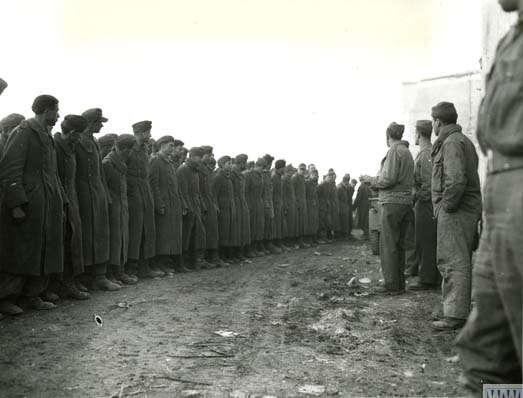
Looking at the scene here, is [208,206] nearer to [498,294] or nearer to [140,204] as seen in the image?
[140,204]

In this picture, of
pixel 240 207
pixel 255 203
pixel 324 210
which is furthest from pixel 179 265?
pixel 324 210

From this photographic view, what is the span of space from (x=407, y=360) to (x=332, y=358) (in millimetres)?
599

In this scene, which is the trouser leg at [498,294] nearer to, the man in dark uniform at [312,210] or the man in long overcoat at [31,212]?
the man in long overcoat at [31,212]

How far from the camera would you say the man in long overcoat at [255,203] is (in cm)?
1476

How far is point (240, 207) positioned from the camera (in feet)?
45.0

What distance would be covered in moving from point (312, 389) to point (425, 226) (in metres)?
5.02

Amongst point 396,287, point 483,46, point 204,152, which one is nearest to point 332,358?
point 396,287

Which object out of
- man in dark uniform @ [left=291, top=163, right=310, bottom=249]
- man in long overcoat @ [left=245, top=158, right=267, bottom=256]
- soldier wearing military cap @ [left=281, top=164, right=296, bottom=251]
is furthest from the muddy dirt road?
man in dark uniform @ [left=291, top=163, right=310, bottom=249]

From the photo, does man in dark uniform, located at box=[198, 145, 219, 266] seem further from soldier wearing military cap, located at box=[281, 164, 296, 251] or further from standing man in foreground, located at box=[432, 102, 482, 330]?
standing man in foreground, located at box=[432, 102, 482, 330]

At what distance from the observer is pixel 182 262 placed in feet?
36.3

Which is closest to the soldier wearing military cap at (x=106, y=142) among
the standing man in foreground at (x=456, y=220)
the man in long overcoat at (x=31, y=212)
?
the man in long overcoat at (x=31, y=212)

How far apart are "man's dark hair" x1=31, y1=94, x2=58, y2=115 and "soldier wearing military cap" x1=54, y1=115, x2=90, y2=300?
2.19ft

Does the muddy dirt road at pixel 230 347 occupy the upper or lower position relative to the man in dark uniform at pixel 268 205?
lower

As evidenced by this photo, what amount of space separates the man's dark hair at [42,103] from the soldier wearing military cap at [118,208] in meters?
2.10
